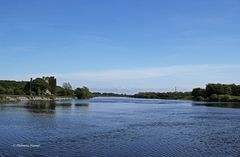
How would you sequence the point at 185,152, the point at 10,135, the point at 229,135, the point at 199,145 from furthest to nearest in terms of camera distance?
the point at 229,135 → the point at 10,135 → the point at 199,145 → the point at 185,152

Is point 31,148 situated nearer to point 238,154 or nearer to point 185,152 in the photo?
point 185,152

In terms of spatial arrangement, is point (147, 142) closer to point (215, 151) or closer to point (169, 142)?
point (169, 142)

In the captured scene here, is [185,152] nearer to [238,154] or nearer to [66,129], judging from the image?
[238,154]

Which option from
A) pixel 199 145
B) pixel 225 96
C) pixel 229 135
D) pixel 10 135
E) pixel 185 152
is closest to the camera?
pixel 185 152

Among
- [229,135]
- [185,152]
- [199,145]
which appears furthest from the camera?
[229,135]

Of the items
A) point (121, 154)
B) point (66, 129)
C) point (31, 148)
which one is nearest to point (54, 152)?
point (31, 148)

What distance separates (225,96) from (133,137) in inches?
6197

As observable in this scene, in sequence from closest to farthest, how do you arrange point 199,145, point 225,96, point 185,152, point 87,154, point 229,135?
point 87,154, point 185,152, point 199,145, point 229,135, point 225,96

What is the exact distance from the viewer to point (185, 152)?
29.8 metres

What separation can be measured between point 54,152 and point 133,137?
11.7 metres

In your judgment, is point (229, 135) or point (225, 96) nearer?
point (229, 135)

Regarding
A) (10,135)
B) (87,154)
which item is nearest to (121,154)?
(87,154)

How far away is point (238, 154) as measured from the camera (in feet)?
96.4

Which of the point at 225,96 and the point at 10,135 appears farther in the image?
the point at 225,96
